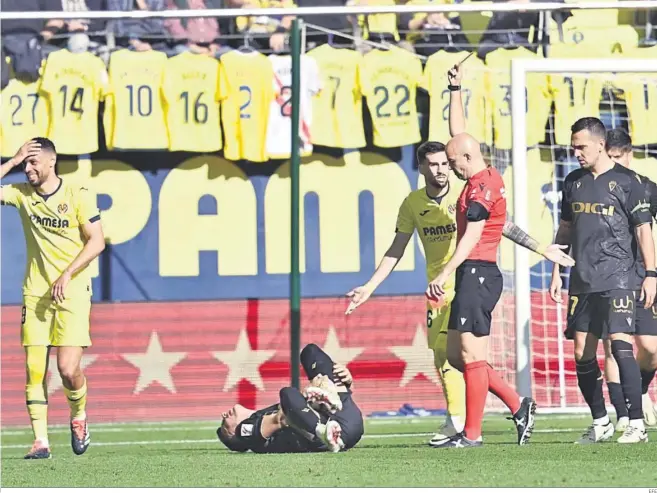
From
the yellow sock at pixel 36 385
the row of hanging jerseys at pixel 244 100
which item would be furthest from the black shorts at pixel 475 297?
the row of hanging jerseys at pixel 244 100

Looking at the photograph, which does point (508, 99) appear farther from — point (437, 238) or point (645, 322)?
point (437, 238)

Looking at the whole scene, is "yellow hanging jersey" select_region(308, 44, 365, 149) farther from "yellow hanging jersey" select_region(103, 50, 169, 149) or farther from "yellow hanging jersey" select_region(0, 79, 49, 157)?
"yellow hanging jersey" select_region(0, 79, 49, 157)

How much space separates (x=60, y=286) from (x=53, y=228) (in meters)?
0.45

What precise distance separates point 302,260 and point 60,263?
5.72 metres

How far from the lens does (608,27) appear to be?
1357 cm

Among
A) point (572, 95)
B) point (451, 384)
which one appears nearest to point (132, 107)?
point (572, 95)

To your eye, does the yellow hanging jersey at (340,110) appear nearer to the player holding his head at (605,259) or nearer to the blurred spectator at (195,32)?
the blurred spectator at (195,32)

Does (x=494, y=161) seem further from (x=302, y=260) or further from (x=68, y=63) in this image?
(x=68, y=63)

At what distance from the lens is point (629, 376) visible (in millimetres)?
7508

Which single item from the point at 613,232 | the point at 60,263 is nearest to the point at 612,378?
the point at 613,232

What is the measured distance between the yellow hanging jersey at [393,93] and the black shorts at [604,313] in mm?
5992

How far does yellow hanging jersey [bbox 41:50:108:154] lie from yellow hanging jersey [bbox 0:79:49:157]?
0.09 m

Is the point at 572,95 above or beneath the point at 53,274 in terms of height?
above

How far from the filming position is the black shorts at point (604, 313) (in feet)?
24.7
